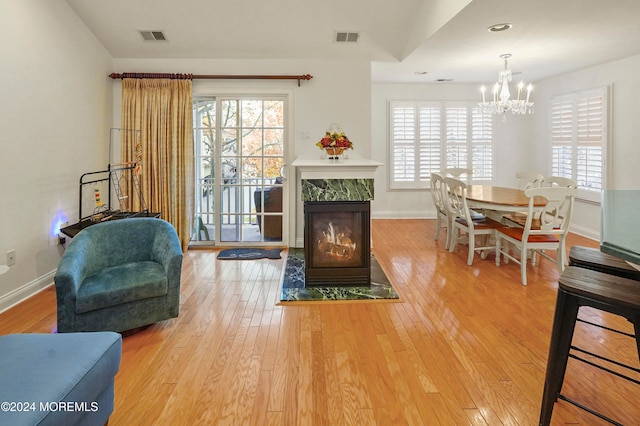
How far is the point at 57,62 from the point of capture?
4137mm

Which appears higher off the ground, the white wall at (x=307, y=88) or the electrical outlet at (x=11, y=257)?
the white wall at (x=307, y=88)

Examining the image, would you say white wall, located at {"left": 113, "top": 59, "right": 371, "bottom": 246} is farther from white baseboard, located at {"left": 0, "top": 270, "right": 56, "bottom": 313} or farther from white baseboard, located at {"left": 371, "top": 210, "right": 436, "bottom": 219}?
white baseboard, located at {"left": 371, "top": 210, "right": 436, "bottom": 219}

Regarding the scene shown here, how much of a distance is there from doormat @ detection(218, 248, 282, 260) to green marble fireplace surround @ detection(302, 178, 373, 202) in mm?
1569

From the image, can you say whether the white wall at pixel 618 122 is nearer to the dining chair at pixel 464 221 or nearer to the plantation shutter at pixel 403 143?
the dining chair at pixel 464 221

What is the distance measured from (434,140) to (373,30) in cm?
329

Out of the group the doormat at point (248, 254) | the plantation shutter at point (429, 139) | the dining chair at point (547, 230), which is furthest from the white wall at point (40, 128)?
the plantation shutter at point (429, 139)

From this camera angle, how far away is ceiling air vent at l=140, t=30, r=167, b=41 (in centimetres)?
489

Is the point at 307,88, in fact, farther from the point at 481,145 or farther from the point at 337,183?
the point at 481,145

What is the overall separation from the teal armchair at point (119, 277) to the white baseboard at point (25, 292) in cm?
110

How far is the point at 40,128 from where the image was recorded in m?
3.87

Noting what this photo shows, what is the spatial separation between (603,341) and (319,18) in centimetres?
396

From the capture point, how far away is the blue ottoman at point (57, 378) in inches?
54.5

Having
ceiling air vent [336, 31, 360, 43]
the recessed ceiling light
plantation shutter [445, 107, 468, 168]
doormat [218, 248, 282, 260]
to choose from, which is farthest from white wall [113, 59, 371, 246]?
plantation shutter [445, 107, 468, 168]

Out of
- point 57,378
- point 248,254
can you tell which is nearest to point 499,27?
point 248,254
